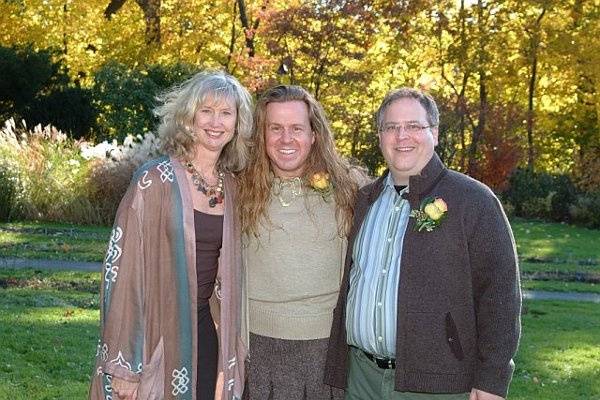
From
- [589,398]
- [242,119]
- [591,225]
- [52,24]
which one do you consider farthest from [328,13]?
[242,119]

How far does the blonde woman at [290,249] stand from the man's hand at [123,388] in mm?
614

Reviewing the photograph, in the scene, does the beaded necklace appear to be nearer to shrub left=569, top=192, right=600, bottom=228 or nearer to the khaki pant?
the khaki pant

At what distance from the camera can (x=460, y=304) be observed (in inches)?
140

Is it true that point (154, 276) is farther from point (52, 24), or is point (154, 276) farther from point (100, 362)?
point (52, 24)

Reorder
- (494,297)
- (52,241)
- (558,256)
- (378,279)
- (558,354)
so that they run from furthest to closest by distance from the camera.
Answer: (558,256)
(52,241)
(558,354)
(378,279)
(494,297)

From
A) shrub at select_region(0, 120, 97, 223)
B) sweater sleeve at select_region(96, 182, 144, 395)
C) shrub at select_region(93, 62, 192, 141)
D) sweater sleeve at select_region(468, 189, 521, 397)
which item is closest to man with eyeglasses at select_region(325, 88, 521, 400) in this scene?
sweater sleeve at select_region(468, 189, 521, 397)

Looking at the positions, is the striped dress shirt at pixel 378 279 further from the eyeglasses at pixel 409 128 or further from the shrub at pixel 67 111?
the shrub at pixel 67 111

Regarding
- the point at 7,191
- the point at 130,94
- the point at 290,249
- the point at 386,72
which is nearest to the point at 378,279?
the point at 290,249

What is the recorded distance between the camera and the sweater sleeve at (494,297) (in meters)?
3.52

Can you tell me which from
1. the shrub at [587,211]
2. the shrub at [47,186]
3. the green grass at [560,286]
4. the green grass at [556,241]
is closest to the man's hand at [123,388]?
the green grass at [560,286]

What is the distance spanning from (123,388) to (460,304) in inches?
54.0

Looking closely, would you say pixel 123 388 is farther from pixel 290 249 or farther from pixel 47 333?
→ pixel 47 333

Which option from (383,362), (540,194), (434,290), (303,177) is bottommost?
(540,194)

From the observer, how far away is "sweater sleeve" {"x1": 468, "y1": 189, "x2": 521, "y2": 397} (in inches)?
138
